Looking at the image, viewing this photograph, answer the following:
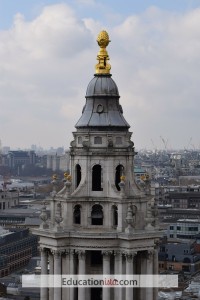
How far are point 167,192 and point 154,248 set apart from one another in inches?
7087

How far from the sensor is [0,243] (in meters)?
110

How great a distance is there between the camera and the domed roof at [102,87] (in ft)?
56.6

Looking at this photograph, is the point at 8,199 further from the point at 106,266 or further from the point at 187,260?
the point at 106,266

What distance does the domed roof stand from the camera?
17.3m

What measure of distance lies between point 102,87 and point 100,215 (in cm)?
270

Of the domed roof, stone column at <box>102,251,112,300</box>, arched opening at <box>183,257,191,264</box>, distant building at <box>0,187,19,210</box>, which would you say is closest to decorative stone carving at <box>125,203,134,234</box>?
stone column at <box>102,251,112,300</box>

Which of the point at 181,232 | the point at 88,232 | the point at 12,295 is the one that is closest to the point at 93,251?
the point at 88,232

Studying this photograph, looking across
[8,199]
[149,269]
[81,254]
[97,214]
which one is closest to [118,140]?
[97,214]

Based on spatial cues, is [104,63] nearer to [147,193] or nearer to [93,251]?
[147,193]

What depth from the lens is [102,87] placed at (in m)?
17.3

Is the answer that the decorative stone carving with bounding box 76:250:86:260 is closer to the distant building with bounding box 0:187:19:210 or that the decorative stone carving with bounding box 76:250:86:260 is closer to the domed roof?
the domed roof

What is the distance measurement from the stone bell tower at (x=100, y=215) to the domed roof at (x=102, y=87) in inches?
0.8

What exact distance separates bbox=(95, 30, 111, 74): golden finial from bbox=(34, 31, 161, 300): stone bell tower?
1.26 ft

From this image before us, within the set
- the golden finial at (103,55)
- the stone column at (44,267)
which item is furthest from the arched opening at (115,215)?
the golden finial at (103,55)
